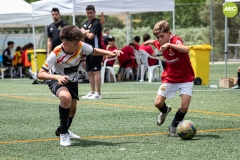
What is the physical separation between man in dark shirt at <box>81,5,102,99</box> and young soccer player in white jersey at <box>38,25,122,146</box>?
19.8 feet

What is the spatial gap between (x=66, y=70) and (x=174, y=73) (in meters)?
1.62

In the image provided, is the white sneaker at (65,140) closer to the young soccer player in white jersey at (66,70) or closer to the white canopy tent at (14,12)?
the young soccer player in white jersey at (66,70)

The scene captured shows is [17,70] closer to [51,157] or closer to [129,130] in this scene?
[129,130]

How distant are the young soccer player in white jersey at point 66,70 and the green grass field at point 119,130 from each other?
1.17ft

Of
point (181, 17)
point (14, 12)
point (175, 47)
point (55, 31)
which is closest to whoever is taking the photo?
point (175, 47)

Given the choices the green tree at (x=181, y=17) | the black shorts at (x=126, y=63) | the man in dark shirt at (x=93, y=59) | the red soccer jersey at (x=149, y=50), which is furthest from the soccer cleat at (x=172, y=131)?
the green tree at (x=181, y=17)

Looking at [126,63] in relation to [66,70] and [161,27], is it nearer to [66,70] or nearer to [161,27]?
[161,27]

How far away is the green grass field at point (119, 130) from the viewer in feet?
23.2

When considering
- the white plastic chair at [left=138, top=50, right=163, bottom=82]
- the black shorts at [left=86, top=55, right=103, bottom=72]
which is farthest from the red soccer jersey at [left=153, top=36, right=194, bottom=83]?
the white plastic chair at [left=138, top=50, right=163, bottom=82]

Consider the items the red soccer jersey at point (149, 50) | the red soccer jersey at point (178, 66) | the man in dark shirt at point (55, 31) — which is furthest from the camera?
the red soccer jersey at point (149, 50)

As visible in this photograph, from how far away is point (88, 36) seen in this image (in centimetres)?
1464

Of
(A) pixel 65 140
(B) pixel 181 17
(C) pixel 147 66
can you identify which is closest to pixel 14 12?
(C) pixel 147 66

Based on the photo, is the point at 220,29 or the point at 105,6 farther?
the point at 220,29

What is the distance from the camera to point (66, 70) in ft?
26.9
